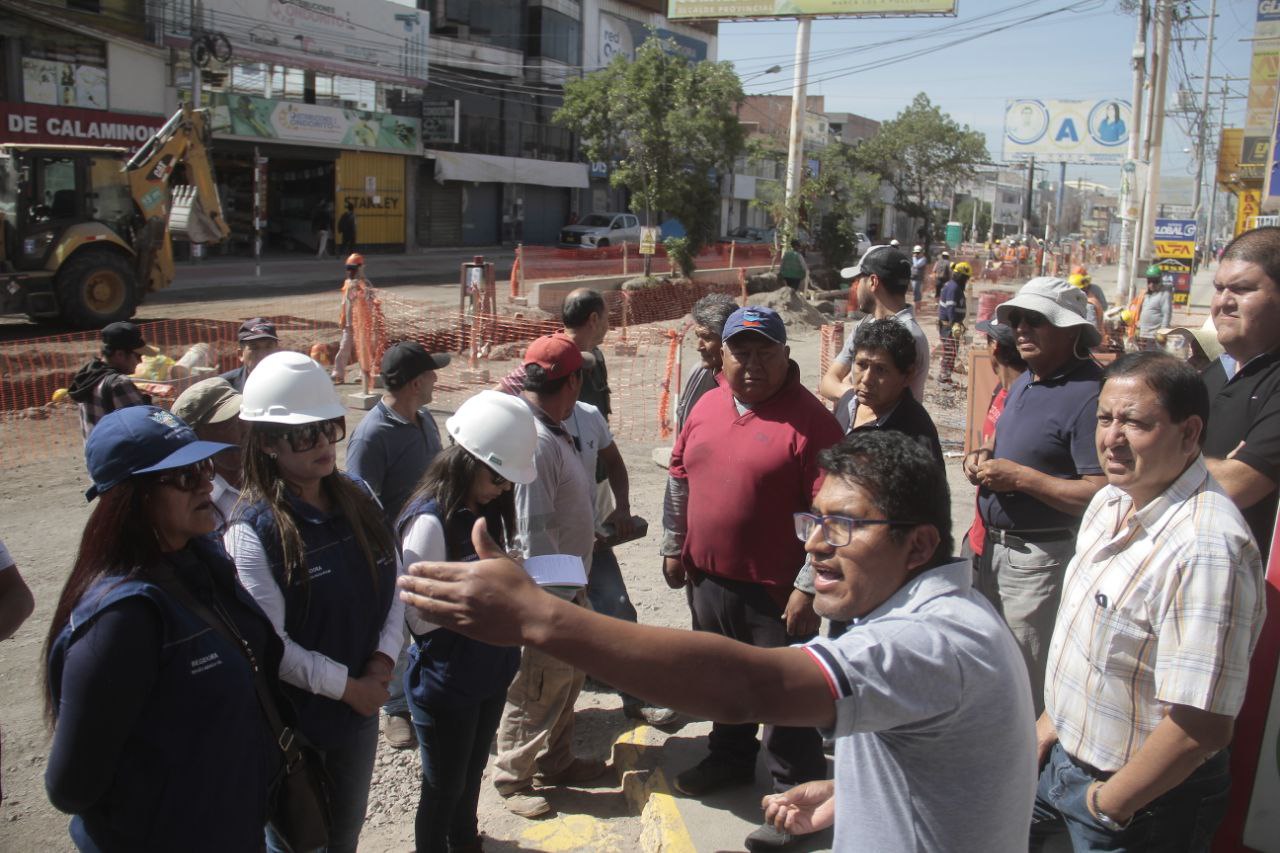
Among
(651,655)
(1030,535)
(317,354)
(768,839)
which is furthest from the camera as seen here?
(317,354)

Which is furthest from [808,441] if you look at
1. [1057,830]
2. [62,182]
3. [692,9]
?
[692,9]

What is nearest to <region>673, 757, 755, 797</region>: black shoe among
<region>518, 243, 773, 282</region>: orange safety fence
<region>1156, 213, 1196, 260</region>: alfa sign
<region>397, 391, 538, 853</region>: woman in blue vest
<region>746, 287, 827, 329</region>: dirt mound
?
<region>397, 391, 538, 853</region>: woman in blue vest

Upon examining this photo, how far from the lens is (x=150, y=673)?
208 centimetres

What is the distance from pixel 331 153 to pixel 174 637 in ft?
112

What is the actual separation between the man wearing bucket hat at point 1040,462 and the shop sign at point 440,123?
1428 inches

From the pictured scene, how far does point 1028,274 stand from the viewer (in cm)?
4281

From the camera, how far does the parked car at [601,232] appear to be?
35.3 meters

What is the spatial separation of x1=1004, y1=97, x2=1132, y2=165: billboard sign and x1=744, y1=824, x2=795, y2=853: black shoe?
1747 inches

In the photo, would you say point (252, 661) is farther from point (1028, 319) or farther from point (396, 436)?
point (1028, 319)

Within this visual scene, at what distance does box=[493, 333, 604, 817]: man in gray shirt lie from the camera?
12.6 ft

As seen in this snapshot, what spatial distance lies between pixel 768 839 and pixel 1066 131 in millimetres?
46445

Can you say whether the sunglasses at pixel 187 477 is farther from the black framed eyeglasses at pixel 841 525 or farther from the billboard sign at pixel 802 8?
the billboard sign at pixel 802 8

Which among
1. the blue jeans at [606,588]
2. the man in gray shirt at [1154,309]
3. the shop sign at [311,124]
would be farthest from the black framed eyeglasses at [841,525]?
the shop sign at [311,124]

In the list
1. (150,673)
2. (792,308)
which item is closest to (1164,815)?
(150,673)
